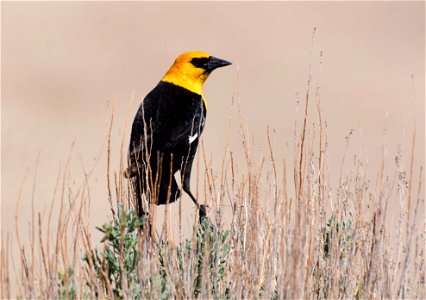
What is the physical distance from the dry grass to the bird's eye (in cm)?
180

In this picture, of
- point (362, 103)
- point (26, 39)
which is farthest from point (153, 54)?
point (362, 103)

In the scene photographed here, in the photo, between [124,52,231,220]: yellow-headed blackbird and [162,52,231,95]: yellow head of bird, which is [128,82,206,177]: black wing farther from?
[162,52,231,95]: yellow head of bird

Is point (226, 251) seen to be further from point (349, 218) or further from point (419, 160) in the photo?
point (419, 160)

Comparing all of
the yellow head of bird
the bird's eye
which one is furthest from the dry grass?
the bird's eye

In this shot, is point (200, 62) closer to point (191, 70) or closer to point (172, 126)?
point (191, 70)

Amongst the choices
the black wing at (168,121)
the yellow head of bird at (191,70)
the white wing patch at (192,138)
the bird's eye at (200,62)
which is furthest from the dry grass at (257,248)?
the bird's eye at (200,62)

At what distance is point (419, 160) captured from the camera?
1408cm

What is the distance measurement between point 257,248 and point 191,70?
2.42 metres

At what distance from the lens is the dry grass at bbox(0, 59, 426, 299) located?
393 centimetres

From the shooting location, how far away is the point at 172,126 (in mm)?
5633

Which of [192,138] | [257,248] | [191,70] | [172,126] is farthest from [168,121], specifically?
[257,248]

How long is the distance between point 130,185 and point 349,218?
3.46 ft

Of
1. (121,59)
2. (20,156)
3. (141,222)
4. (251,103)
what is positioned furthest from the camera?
(121,59)

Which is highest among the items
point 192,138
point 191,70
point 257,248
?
point 191,70
